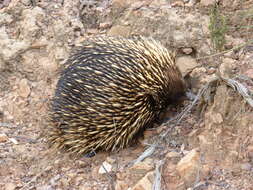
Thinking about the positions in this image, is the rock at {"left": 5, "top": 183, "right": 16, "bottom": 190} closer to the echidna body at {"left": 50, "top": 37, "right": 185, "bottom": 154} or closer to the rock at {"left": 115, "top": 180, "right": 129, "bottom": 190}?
the echidna body at {"left": 50, "top": 37, "right": 185, "bottom": 154}

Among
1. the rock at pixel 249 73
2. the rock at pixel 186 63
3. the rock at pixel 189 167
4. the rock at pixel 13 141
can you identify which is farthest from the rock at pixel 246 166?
the rock at pixel 13 141

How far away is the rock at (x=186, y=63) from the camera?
14.5 ft

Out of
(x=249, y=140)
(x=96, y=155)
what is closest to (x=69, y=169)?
(x=96, y=155)

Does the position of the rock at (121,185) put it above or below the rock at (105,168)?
above

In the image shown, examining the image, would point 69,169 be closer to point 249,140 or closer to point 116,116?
point 116,116

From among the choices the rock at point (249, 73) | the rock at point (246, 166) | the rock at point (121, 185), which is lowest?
the rock at point (121, 185)

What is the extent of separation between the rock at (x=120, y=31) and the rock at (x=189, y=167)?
7.17 ft

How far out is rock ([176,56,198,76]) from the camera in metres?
4.42

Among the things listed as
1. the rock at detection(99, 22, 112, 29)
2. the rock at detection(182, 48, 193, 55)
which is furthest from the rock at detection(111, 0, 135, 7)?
the rock at detection(182, 48, 193, 55)

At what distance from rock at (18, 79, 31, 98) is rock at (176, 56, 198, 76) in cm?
174

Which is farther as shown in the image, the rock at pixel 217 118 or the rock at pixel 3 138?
the rock at pixel 3 138

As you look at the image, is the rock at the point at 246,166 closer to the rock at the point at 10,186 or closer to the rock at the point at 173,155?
the rock at the point at 173,155

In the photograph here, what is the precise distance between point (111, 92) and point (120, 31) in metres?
1.37

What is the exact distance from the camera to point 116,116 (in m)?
3.99
